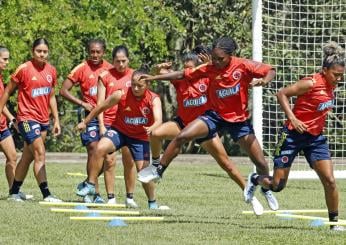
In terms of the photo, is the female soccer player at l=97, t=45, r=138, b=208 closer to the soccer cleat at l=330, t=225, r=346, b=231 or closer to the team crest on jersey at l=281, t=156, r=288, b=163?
the team crest on jersey at l=281, t=156, r=288, b=163

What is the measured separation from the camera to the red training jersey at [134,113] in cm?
1490

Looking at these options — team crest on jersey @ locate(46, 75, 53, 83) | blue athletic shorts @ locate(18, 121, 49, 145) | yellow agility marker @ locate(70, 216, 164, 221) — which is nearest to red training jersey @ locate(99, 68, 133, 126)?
team crest on jersey @ locate(46, 75, 53, 83)

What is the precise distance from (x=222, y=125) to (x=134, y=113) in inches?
63.2

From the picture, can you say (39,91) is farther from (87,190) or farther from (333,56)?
(333,56)

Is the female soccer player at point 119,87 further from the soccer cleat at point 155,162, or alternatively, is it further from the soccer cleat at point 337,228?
the soccer cleat at point 337,228

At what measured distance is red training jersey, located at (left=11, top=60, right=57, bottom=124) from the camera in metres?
15.6

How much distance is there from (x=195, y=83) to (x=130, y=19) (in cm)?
1218

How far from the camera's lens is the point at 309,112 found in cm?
1263

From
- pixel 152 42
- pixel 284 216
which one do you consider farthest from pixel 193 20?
pixel 284 216

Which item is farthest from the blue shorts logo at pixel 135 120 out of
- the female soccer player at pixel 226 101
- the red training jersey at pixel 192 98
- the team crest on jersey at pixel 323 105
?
the team crest on jersey at pixel 323 105

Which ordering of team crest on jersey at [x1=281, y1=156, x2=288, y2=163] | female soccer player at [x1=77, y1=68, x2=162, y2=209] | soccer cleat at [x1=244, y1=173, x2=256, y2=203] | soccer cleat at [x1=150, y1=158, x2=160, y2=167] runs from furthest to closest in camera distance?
1. female soccer player at [x1=77, y1=68, x2=162, y2=209]
2. soccer cleat at [x1=150, y1=158, x2=160, y2=167]
3. soccer cleat at [x1=244, y1=173, x2=256, y2=203]
4. team crest on jersey at [x1=281, y1=156, x2=288, y2=163]

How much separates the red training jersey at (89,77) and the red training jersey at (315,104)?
4385 mm

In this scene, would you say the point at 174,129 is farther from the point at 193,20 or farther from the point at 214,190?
the point at 193,20

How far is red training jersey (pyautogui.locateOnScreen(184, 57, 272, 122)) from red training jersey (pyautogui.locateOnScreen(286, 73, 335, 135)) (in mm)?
994
